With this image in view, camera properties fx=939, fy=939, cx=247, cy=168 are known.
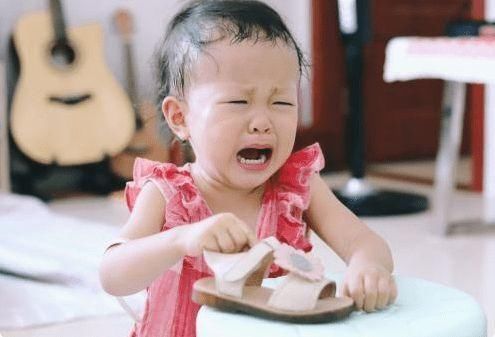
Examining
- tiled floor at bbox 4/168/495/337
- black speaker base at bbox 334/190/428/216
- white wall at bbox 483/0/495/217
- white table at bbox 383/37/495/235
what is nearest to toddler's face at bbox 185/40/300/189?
tiled floor at bbox 4/168/495/337

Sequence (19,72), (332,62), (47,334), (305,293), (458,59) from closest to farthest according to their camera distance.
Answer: (305,293), (47,334), (458,59), (19,72), (332,62)

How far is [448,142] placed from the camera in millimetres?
2715

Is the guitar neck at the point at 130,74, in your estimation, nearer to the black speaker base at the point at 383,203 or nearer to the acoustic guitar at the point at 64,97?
the acoustic guitar at the point at 64,97

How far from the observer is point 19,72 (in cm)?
359

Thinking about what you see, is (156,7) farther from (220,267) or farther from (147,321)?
(220,267)

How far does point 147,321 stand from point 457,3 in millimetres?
3632

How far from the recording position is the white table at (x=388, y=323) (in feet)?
2.69

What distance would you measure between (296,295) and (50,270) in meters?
1.46

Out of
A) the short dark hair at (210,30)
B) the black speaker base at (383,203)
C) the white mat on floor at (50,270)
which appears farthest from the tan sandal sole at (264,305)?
the black speaker base at (383,203)

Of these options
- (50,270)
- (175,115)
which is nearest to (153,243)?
(175,115)

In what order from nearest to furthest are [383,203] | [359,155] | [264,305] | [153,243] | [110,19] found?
[264,305] → [153,243] → [383,203] → [359,155] → [110,19]

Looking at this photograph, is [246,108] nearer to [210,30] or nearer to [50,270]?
[210,30]

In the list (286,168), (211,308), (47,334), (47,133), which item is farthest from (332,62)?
(211,308)

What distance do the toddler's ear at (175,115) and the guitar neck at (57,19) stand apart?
251 cm
